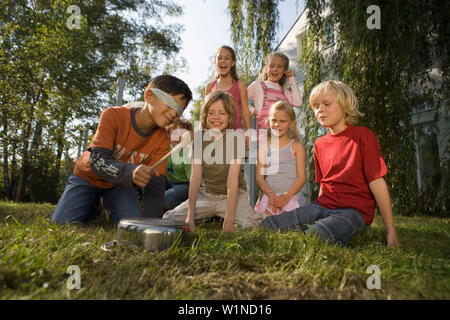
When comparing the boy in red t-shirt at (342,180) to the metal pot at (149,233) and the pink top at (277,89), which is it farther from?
A: the pink top at (277,89)

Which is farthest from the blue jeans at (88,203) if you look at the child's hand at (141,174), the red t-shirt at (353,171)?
the red t-shirt at (353,171)

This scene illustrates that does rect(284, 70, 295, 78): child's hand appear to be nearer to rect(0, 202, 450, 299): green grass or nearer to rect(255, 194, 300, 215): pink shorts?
rect(255, 194, 300, 215): pink shorts

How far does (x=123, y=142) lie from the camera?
2.55 m

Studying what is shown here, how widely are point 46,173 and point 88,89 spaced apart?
8.71 ft

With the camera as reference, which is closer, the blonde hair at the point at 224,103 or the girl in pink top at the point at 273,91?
the blonde hair at the point at 224,103

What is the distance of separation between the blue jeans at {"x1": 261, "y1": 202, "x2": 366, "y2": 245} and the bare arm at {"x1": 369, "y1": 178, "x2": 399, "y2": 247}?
0.51 feet

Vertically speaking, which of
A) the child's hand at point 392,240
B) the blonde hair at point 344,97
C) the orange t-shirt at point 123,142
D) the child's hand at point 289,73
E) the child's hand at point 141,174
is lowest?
the child's hand at point 392,240

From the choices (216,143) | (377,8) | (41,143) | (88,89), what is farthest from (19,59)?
(377,8)

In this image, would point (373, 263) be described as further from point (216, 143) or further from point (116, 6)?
point (116, 6)

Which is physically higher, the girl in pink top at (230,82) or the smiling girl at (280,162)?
the girl in pink top at (230,82)

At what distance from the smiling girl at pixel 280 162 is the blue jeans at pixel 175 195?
3.21 feet

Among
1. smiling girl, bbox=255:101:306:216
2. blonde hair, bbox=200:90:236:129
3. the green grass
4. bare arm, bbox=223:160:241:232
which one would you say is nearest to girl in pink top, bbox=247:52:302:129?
smiling girl, bbox=255:101:306:216

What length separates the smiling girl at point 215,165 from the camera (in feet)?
9.53
